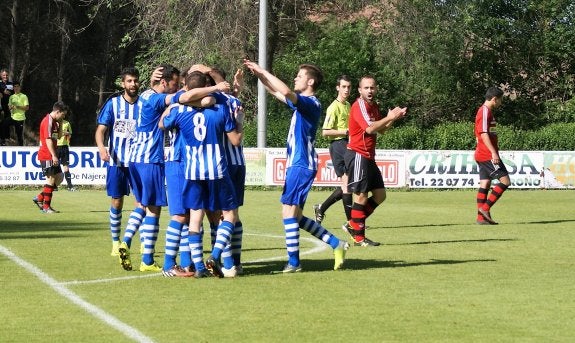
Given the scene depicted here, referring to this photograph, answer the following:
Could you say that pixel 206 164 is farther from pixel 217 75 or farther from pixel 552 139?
pixel 552 139

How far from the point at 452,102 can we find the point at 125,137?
108 ft

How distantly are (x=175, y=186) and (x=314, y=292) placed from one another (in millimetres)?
1933

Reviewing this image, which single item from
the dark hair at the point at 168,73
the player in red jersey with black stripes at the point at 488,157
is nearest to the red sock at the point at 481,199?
the player in red jersey with black stripes at the point at 488,157

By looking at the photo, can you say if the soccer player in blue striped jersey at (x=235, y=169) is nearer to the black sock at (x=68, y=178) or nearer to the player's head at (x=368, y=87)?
the player's head at (x=368, y=87)

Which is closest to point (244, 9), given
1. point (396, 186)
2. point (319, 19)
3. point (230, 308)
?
point (319, 19)

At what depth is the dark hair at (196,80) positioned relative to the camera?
36.4 feet

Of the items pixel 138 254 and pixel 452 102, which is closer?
pixel 138 254

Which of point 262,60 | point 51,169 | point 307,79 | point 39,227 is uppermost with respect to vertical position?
point 262,60

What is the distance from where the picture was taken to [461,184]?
31109mm

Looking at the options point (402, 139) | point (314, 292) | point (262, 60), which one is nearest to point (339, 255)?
point (314, 292)

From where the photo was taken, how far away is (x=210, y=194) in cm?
1139

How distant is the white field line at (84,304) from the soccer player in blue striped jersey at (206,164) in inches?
53.2

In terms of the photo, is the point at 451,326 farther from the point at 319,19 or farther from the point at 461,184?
the point at 319,19

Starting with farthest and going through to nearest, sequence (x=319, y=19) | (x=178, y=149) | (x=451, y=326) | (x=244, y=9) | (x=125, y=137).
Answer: (x=319, y=19), (x=244, y=9), (x=125, y=137), (x=178, y=149), (x=451, y=326)
